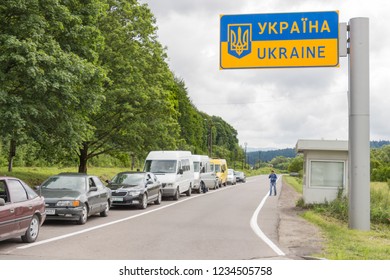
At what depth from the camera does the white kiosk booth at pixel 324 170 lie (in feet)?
64.4

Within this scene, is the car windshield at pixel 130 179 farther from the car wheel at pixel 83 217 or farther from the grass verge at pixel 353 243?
the grass verge at pixel 353 243

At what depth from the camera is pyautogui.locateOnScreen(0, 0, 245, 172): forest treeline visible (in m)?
17.4

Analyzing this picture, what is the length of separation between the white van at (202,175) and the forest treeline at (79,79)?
2383 millimetres

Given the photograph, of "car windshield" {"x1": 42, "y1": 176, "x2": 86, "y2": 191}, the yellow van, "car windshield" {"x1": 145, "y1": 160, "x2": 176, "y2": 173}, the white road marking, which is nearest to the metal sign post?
the white road marking

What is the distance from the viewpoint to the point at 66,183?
15.2m

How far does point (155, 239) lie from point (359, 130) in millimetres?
6729

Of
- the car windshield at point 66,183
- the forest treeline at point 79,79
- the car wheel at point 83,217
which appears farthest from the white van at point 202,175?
the car wheel at point 83,217

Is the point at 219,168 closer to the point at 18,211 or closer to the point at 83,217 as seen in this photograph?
the point at 83,217

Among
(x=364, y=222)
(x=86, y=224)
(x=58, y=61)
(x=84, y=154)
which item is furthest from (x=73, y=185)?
(x=84, y=154)

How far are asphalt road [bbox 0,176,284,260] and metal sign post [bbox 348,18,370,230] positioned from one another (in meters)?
2.45

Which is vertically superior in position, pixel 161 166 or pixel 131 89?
pixel 131 89

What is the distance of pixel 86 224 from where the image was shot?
14.2 meters

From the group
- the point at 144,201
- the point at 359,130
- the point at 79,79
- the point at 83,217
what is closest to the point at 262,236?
the point at 359,130

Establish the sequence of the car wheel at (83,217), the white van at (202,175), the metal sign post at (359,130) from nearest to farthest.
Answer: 1. the metal sign post at (359,130)
2. the car wheel at (83,217)
3. the white van at (202,175)
